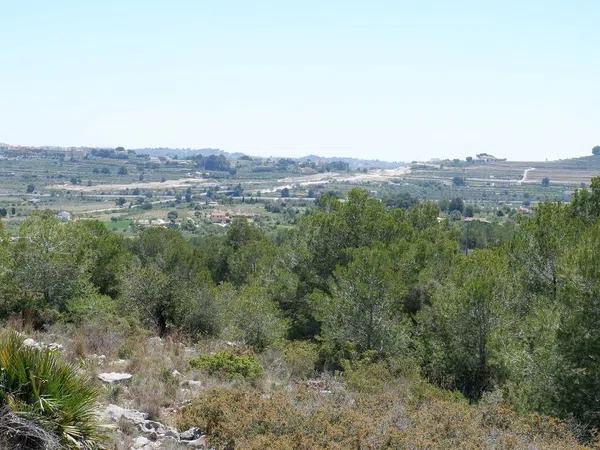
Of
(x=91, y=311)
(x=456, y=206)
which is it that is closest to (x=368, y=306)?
(x=91, y=311)

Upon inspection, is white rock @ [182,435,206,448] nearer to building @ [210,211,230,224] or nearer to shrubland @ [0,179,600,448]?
shrubland @ [0,179,600,448]

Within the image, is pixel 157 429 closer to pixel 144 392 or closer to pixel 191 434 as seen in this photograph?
pixel 191 434

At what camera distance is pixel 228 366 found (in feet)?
42.7

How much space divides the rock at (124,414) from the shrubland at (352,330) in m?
0.35

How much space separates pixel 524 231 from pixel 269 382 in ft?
43.9

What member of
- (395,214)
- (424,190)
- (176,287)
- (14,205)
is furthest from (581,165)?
(176,287)

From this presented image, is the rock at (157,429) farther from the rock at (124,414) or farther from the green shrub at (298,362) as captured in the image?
the green shrub at (298,362)

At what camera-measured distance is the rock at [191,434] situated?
948cm

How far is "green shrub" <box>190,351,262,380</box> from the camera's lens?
42.2 feet

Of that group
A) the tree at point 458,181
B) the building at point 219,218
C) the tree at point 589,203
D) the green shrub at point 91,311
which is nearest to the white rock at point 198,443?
the green shrub at point 91,311

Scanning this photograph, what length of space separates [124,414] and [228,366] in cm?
368

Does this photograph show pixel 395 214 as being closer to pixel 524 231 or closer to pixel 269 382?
pixel 524 231

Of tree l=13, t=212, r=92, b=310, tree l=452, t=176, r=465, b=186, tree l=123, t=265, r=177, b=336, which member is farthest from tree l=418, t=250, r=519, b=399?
tree l=452, t=176, r=465, b=186

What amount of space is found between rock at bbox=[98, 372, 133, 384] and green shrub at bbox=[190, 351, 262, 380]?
1.92 metres
